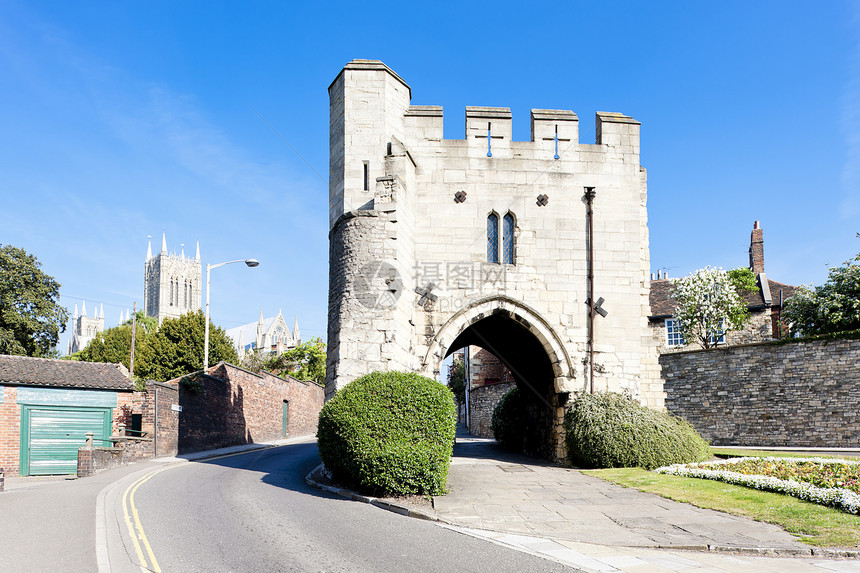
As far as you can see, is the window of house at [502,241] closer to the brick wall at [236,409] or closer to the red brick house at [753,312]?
the brick wall at [236,409]

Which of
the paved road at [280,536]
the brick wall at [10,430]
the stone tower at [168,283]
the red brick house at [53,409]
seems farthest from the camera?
the stone tower at [168,283]

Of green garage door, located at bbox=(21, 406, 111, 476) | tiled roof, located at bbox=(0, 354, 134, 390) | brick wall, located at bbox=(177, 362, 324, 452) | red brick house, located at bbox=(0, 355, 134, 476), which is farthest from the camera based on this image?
brick wall, located at bbox=(177, 362, 324, 452)

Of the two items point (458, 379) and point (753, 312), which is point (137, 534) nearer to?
point (753, 312)

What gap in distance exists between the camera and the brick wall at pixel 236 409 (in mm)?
23469

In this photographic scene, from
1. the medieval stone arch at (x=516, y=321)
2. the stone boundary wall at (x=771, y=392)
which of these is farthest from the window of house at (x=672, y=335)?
the medieval stone arch at (x=516, y=321)

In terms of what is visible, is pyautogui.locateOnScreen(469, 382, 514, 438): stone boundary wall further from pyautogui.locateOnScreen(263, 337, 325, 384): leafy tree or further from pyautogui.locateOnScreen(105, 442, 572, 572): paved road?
pyautogui.locateOnScreen(105, 442, 572, 572): paved road

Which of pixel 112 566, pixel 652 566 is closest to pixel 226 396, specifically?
pixel 112 566

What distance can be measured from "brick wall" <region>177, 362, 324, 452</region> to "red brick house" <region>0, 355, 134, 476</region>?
7.85ft

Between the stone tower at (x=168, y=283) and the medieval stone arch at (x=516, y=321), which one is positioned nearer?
the medieval stone arch at (x=516, y=321)

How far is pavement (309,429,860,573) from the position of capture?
22.2 ft

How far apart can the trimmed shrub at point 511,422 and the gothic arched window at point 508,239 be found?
606 cm

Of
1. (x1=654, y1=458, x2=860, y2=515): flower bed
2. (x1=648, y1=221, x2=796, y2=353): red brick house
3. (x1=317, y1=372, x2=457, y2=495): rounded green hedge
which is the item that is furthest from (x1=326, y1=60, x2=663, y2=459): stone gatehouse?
(x1=648, y1=221, x2=796, y2=353): red brick house

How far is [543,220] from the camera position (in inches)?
643

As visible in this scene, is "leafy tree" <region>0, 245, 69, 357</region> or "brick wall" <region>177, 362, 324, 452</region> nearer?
"brick wall" <region>177, 362, 324, 452</region>
